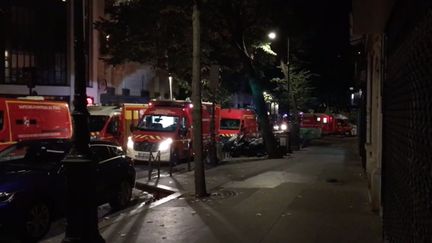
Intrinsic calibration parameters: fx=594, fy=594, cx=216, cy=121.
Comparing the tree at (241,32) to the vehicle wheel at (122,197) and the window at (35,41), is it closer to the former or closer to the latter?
the vehicle wheel at (122,197)

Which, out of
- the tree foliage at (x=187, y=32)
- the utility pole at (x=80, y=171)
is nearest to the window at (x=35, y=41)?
the tree foliage at (x=187, y=32)

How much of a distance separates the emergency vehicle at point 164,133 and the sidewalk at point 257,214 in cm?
596

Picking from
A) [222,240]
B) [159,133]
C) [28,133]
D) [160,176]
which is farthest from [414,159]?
[159,133]

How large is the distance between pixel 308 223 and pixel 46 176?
169 inches

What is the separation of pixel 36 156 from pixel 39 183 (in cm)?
117

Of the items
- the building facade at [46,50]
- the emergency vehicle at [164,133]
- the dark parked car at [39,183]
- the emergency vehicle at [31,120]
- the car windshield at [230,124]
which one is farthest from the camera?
the building facade at [46,50]

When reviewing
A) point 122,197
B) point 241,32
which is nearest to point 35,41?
point 241,32

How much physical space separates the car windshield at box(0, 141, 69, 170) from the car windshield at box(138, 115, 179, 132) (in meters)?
12.2

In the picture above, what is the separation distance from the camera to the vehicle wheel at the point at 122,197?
1241 centimetres

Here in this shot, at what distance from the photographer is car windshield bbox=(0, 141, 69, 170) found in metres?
10.0

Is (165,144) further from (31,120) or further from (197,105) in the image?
(197,105)

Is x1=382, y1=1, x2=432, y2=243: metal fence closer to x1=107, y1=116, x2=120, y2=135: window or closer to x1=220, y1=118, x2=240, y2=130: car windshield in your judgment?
x1=107, y1=116, x2=120, y2=135: window

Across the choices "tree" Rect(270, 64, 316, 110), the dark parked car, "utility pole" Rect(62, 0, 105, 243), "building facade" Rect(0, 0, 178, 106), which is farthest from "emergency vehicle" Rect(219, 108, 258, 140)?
"utility pole" Rect(62, 0, 105, 243)

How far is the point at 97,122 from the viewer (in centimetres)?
2555
